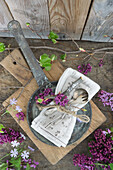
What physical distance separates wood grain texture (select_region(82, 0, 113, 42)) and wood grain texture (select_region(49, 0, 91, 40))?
0.04 metres

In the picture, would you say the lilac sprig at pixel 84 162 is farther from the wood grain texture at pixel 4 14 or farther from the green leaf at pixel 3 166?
the wood grain texture at pixel 4 14

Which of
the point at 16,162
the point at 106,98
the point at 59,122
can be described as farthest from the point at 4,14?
the point at 16,162

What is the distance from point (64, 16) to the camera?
845mm

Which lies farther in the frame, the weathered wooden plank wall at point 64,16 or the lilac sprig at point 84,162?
the lilac sprig at point 84,162

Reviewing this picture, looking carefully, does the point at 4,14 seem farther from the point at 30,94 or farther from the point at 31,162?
the point at 31,162

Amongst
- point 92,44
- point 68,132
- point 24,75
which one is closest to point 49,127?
point 68,132

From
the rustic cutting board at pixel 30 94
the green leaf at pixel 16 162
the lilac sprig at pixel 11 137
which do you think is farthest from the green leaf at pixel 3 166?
the rustic cutting board at pixel 30 94

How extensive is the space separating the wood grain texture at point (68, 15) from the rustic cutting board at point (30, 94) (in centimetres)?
25

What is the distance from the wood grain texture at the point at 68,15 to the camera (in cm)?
74

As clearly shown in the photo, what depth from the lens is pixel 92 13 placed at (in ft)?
2.64

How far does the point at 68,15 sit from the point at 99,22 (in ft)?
0.67

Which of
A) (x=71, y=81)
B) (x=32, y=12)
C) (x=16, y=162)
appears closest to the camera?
(x=32, y=12)

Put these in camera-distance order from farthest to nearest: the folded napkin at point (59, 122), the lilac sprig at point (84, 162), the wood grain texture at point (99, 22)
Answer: the lilac sprig at point (84, 162), the folded napkin at point (59, 122), the wood grain texture at point (99, 22)

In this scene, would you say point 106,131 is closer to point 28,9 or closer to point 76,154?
point 76,154
